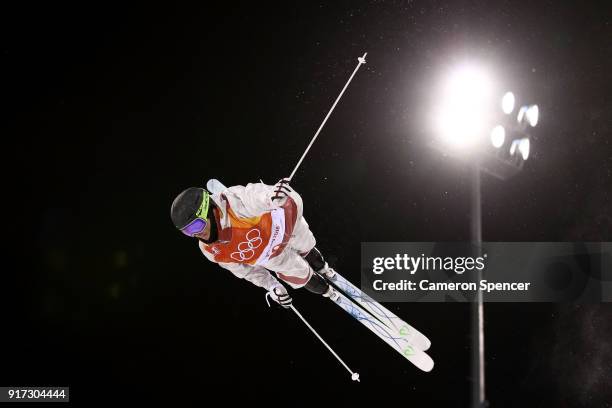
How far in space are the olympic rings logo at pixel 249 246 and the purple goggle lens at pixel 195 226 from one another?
0.96ft

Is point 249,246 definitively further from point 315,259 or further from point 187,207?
point 315,259

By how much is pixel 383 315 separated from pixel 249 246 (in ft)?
4.37

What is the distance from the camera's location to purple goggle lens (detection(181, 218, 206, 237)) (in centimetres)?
311

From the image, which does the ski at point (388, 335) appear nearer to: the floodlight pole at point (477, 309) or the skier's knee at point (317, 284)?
the skier's knee at point (317, 284)

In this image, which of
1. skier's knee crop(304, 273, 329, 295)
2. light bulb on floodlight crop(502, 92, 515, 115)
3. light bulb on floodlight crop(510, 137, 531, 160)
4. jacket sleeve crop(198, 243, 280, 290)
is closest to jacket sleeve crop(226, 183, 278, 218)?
jacket sleeve crop(198, 243, 280, 290)

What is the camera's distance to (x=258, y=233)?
3.39 meters

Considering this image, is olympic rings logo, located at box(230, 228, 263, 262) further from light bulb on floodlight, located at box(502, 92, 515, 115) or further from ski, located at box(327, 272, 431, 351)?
light bulb on floodlight, located at box(502, 92, 515, 115)

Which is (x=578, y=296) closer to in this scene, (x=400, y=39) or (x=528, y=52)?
(x=528, y=52)

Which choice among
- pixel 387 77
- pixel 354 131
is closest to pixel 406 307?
pixel 354 131

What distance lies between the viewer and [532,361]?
5.31 meters

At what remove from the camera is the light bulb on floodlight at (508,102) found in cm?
495

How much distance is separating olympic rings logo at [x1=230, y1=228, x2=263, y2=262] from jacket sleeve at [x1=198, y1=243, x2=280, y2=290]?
0.43ft

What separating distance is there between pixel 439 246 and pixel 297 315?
1381 mm

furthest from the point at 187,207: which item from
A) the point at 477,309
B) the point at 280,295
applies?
the point at 477,309
